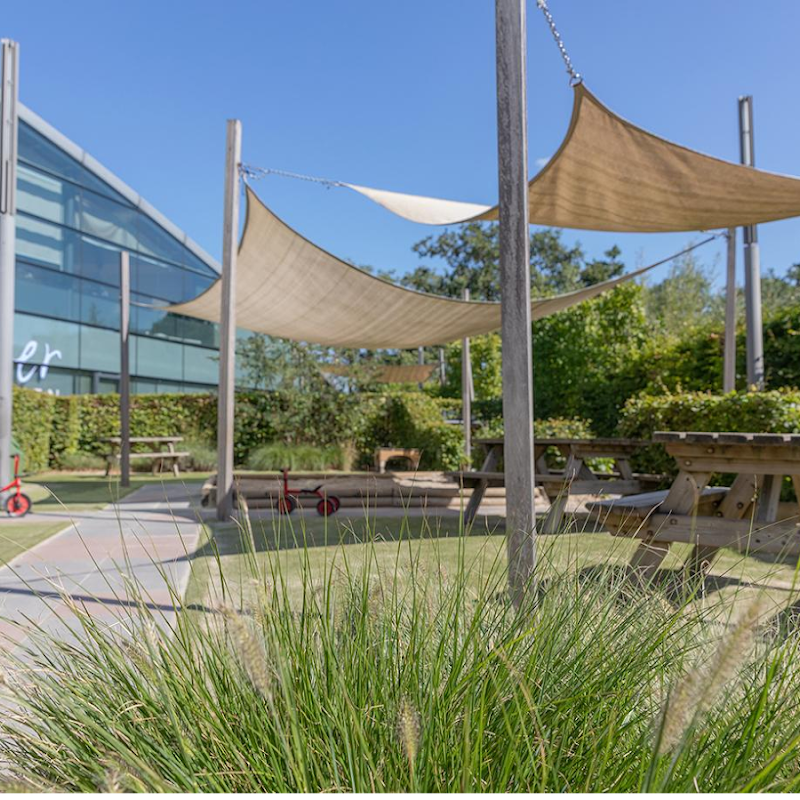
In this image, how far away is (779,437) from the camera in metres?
2.61

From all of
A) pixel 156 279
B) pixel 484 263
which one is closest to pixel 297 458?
pixel 156 279

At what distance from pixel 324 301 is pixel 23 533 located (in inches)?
131

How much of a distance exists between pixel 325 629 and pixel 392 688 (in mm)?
126

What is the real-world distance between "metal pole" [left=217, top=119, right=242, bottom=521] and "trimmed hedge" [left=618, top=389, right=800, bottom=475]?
348 centimetres

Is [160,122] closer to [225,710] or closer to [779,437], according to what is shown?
[779,437]

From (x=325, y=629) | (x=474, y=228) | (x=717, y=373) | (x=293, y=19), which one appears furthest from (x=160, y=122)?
(x=474, y=228)

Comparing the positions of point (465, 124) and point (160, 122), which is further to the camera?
point (465, 124)

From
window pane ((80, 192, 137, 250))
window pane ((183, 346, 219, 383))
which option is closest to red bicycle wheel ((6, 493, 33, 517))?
window pane ((80, 192, 137, 250))

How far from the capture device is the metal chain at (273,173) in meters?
5.10

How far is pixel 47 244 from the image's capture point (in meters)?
12.8

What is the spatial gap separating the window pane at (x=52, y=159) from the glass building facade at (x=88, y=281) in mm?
19

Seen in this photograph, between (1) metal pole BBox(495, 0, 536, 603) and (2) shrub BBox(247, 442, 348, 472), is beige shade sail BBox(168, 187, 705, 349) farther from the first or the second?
(1) metal pole BBox(495, 0, 536, 603)

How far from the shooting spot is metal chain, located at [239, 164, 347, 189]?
510 cm

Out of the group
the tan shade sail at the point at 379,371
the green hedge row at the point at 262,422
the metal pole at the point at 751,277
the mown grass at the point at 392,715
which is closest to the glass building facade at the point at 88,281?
the green hedge row at the point at 262,422
